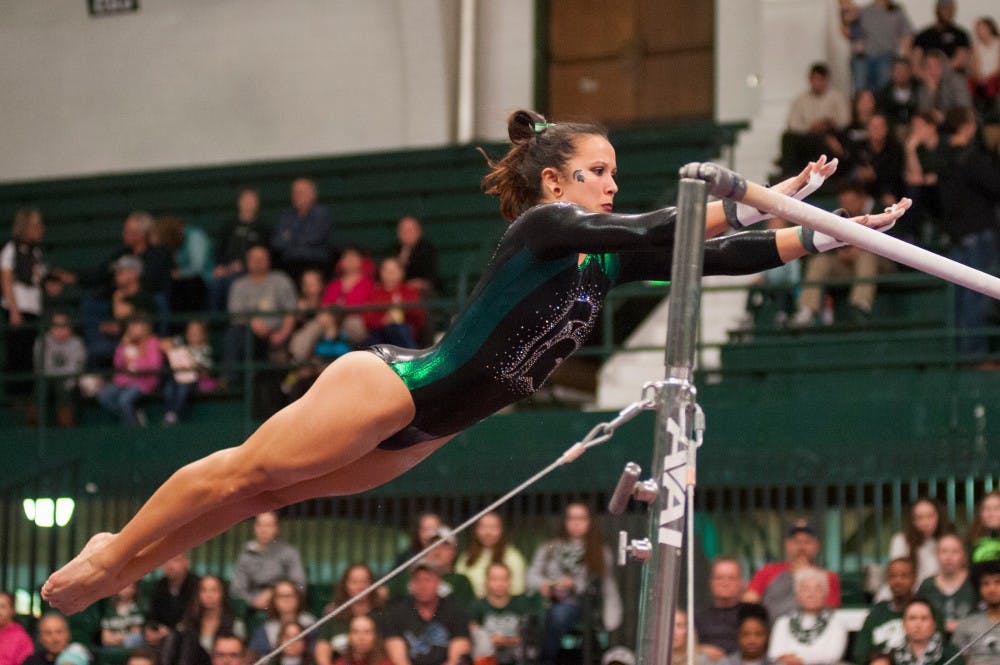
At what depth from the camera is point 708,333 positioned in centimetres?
1019

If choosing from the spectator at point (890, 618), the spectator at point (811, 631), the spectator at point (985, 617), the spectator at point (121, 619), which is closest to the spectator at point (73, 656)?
the spectator at point (121, 619)

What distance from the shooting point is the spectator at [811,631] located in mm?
6934

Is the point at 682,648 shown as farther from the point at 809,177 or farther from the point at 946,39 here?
the point at 946,39

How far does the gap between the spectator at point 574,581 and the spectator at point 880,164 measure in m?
3.06

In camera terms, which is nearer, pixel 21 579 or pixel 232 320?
pixel 21 579

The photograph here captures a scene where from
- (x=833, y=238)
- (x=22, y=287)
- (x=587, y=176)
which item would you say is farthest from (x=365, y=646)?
(x=22, y=287)

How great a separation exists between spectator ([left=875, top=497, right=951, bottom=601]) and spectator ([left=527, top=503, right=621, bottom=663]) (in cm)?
128

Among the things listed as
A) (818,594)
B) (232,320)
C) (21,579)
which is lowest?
(21,579)

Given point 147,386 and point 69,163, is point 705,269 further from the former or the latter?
point 69,163

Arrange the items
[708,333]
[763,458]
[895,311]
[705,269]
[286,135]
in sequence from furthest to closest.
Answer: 1. [286,135]
2. [708,333]
3. [895,311]
4. [763,458]
5. [705,269]

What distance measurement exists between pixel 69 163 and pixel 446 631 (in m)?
7.99

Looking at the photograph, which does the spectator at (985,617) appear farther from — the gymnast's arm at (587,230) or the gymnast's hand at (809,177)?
the gymnast's arm at (587,230)

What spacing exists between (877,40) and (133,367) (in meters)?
5.43

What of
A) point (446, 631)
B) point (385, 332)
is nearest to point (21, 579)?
point (385, 332)
